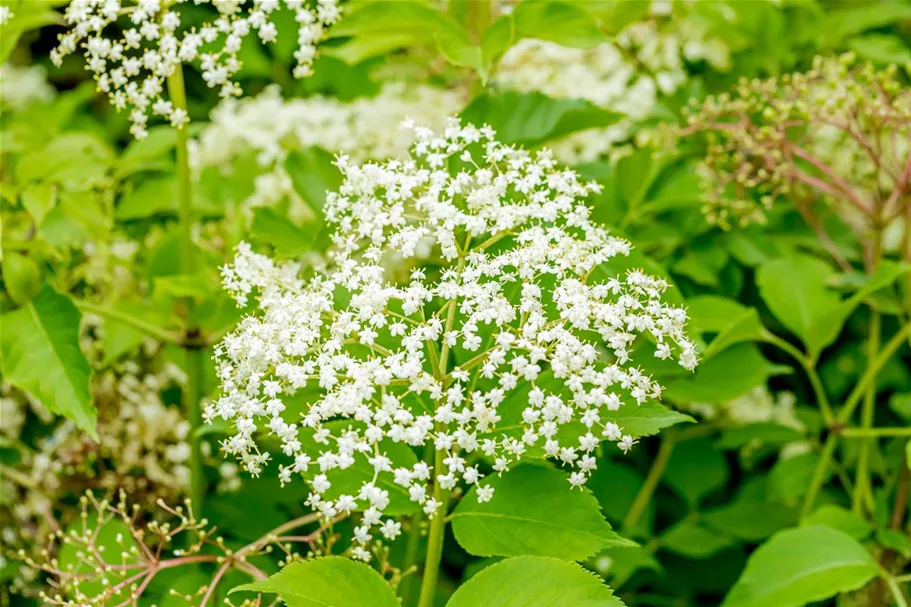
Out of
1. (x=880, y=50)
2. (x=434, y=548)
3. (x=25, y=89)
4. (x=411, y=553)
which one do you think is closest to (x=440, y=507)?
(x=434, y=548)

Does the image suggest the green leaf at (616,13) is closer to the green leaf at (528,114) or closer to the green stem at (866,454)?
the green leaf at (528,114)

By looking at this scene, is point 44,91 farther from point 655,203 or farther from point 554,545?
point 554,545

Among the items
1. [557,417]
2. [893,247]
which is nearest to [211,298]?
[557,417]

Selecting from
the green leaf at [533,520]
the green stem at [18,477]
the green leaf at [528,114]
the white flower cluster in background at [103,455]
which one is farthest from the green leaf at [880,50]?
the green stem at [18,477]

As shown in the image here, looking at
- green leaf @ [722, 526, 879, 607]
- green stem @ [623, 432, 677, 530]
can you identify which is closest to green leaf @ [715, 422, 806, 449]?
green stem @ [623, 432, 677, 530]

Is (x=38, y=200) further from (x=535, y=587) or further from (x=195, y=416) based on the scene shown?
(x=535, y=587)

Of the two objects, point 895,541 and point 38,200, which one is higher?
point 38,200
